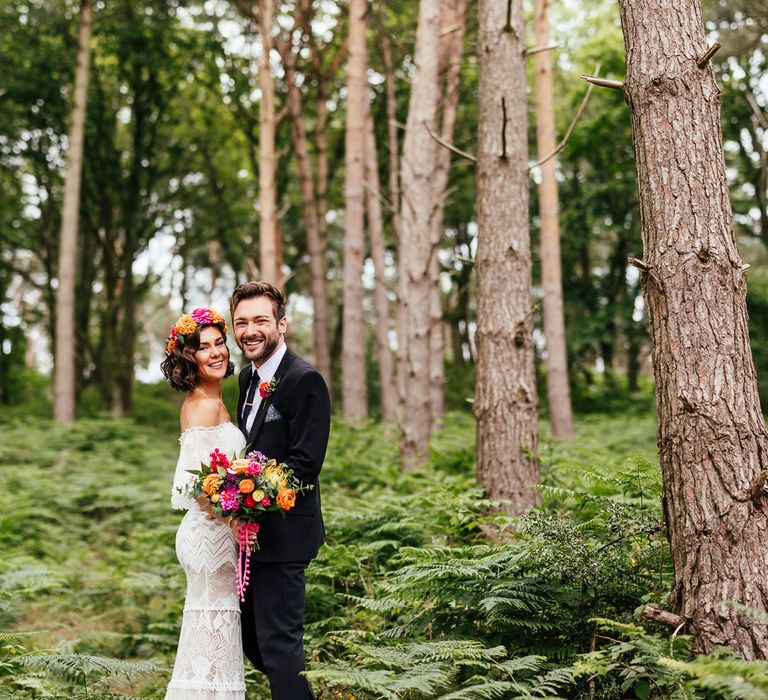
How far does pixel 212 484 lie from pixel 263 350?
0.81m

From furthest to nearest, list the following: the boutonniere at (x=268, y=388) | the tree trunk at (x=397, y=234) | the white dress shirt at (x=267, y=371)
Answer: the tree trunk at (x=397, y=234) → the white dress shirt at (x=267, y=371) → the boutonniere at (x=268, y=388)

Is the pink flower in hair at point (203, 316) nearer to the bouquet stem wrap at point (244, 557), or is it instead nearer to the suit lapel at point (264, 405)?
the suit lapel at point (264, 405)

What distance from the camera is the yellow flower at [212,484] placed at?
383 centimetres

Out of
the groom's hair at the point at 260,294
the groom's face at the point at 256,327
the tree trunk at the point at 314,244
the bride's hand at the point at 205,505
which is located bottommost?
the bride's hand at the point at 205,505

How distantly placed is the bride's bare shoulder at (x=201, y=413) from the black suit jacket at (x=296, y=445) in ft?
1.20

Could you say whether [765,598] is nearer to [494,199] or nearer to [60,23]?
[494,199]

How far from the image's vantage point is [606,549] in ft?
13.8

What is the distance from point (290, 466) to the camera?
3938mm

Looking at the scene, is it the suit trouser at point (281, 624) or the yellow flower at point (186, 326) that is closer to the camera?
the suit trouser at point (281, 624)

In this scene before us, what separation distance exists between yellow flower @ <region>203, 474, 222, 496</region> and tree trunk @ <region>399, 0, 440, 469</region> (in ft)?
18.3

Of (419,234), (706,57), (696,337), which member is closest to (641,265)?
(696,337)

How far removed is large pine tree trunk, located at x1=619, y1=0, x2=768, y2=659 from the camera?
3516 mm

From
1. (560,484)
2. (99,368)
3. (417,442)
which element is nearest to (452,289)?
(99,368)

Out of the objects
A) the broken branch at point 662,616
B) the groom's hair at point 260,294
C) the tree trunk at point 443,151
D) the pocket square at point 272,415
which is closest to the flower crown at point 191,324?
the groom's hair at point 260,294
